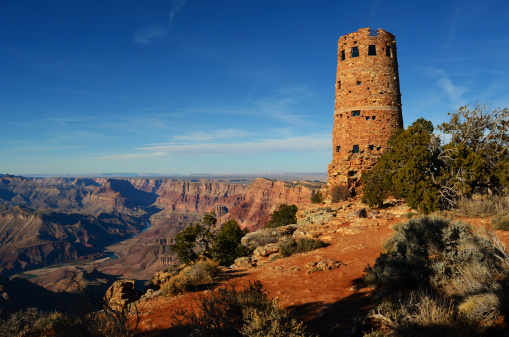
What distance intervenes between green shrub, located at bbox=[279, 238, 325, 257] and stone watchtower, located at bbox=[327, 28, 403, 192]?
48.4 ft

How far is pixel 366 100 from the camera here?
29875 millimetres

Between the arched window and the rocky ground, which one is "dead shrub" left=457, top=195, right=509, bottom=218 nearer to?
the rocky ground

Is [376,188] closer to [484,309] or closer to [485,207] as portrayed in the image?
[485,207]

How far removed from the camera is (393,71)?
30.5 metres

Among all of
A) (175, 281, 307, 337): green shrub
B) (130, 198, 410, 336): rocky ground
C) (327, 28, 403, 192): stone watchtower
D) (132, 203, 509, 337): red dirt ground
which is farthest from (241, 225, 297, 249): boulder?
(175, 281, 307, 337): green shrub

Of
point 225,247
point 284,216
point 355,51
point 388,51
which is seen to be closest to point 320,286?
point 225,247

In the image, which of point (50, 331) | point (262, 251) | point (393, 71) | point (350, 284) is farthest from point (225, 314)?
point (393, 71)

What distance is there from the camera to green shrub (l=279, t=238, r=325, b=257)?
15.5 m

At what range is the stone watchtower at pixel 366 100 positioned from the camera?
2981 cm

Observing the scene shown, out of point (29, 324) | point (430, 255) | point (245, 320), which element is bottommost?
point (29, 324)

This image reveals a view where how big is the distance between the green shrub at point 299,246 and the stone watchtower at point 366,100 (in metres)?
14.8

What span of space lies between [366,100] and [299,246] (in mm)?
20900

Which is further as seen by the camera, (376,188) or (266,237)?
(376,188)

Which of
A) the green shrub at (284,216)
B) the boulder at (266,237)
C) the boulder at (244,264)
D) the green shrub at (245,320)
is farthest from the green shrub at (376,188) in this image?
the green shrub at (245,320)
